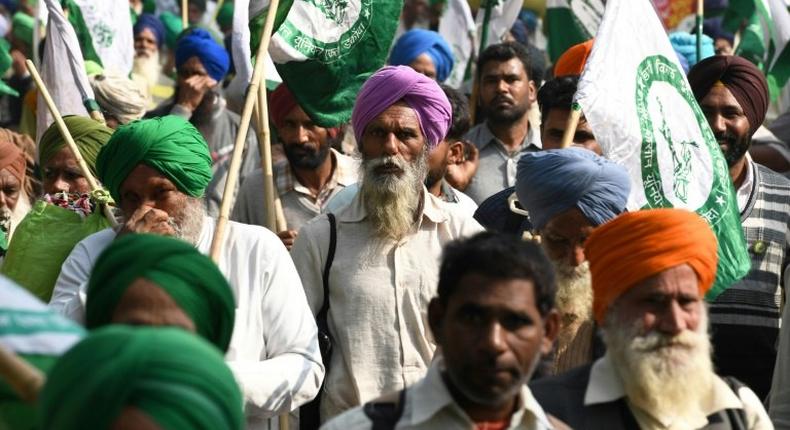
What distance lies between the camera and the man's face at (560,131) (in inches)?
334

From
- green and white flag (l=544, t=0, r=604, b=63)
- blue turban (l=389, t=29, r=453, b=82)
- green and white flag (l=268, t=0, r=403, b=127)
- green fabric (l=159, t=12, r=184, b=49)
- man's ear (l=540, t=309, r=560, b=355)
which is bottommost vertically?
green fabric (l=159, t=12, r=184, b=49)

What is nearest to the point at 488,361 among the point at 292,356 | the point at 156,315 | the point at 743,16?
the point at 156,315

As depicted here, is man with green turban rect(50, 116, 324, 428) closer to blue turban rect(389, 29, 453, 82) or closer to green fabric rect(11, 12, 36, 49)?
blue turban rect(389, 29, 453, 82)

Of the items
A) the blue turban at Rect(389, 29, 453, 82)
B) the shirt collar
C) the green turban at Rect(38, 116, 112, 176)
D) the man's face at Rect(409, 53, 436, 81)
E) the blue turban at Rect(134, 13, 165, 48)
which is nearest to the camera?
the green turban at Rect(38, 116, 112, 176)

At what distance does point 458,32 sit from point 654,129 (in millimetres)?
6563

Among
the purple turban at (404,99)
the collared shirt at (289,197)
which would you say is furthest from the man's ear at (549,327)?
the collared shirt at (289,197)

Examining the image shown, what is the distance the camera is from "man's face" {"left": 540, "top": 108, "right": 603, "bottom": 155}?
334 inches

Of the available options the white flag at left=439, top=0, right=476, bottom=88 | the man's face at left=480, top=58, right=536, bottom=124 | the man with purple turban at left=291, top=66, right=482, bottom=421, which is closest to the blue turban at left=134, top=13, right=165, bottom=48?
the white flag at left=439, top=0, right=476, bottom=88

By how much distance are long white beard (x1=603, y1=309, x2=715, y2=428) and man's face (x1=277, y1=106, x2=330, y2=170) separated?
142 inches

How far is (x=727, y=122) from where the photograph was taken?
827 centimetres

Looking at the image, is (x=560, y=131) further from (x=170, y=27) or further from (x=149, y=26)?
(x=170, y=27)

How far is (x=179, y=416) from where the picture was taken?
3820 mm

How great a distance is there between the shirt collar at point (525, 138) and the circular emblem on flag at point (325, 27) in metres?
1.84

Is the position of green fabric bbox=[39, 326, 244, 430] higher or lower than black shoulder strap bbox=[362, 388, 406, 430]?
higher
